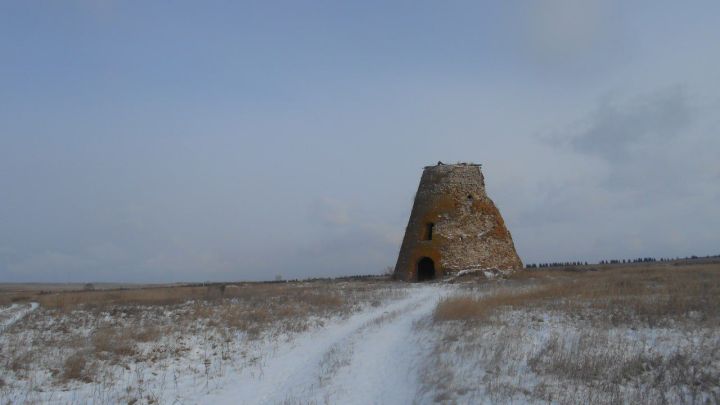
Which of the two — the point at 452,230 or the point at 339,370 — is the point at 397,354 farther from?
the point at 452,230

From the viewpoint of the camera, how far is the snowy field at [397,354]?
775 centimetres

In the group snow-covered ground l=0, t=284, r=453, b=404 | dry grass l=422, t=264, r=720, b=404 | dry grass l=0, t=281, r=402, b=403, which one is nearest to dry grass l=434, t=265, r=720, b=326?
dry grass l=422, t=264, r=720, b=404

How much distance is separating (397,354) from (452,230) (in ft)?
74.1

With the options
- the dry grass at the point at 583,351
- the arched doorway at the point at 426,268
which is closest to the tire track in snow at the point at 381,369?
the dry grass at the point at 583,351

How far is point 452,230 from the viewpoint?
Answer: 109 feet

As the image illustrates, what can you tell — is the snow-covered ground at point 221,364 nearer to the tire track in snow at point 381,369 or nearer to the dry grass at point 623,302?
the tire track in snow at point 381,369

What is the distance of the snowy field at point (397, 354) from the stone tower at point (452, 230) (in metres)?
15.4

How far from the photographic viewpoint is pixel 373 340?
12.6 metres

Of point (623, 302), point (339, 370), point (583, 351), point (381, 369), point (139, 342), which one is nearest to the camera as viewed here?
point (583, 351)

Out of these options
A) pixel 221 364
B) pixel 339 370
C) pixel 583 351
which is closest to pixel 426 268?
pixel 221 364

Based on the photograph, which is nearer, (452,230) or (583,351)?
(583,351)

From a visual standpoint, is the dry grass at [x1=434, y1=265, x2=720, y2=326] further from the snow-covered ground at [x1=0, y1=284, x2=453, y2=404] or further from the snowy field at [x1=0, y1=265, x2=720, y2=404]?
the snow-covered ground at [x1=0, y1=284, x2=453, y2=404]

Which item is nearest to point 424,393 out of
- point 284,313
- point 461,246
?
point 284,313

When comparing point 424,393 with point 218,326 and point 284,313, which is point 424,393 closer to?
point 218,326
